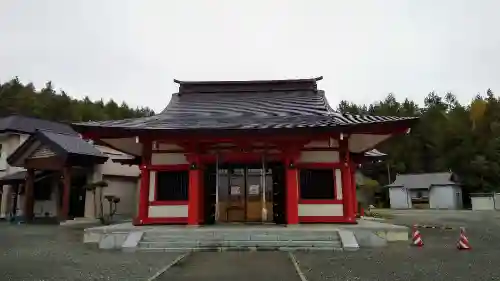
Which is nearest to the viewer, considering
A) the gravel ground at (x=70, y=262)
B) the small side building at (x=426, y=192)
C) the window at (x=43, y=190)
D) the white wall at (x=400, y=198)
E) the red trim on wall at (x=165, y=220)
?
the gravel ground at (x=70, y=262)

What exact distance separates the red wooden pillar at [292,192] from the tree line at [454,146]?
94.6 feet

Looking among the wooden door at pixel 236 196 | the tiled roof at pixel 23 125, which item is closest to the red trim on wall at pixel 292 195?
the wooden door at pixel 236 196

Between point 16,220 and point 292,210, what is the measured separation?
15.0m

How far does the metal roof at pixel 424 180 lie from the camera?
3968cm

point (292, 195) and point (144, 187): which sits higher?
point (144, 187)

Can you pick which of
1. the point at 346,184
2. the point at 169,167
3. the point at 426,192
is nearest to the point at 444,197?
the point at 426,192

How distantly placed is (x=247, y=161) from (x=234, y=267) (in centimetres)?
514

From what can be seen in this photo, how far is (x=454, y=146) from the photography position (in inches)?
1740

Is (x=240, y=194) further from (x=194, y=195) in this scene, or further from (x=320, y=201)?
(x=320, y=201)

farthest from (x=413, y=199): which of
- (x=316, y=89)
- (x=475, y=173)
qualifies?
(x=316, y=89)

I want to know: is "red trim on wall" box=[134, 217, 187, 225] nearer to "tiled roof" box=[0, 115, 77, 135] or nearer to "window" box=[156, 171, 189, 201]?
"window" box=[156, 171, 189, 201]

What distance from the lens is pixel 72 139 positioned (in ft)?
67.0

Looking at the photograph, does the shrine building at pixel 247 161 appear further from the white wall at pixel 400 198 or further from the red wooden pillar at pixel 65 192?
the white wall at pixel 400 198

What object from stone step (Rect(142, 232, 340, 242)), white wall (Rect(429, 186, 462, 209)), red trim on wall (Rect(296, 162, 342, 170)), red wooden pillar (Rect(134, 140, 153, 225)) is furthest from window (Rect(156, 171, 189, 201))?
white wall (Rect(429, 186, 462, 209))
